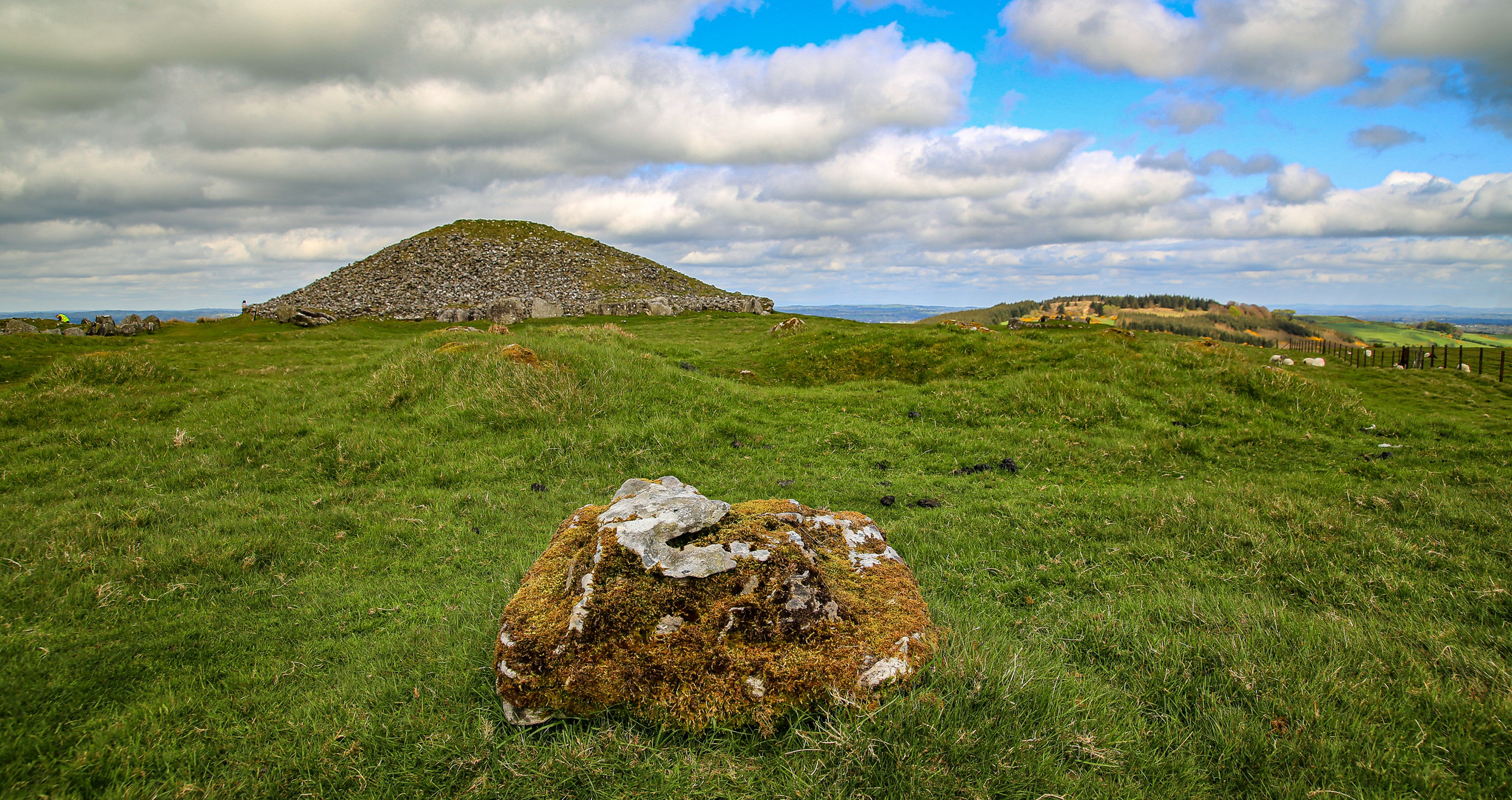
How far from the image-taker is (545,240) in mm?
90938

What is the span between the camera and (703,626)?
4379 millimetres

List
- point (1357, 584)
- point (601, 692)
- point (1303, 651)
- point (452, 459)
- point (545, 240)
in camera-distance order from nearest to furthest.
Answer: point (601, 692), point (1303, 651), point (1357, 584), point (452, 459), point (545, 240)

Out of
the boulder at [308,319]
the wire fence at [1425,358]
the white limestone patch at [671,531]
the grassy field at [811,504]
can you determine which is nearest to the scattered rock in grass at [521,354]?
the grassy field at [811,504]

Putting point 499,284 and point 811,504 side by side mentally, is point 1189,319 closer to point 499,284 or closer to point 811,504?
point 499,284

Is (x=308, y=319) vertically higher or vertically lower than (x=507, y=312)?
lower

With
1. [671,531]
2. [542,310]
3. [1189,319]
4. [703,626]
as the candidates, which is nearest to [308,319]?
[542,310]

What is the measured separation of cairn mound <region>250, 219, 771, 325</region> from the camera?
59.7 meters

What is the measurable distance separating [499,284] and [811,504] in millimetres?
73429

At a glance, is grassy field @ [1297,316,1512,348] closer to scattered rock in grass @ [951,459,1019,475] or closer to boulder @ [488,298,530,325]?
scattered rock in grass @ [951,459,1019,475]

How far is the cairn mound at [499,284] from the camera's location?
59.7 meters

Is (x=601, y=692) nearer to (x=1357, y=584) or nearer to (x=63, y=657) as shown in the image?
(x=63, y=657)

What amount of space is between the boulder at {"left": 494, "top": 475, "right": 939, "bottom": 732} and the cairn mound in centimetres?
5028

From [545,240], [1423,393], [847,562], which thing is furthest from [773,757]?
[545,240]

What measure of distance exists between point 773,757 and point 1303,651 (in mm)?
4607
